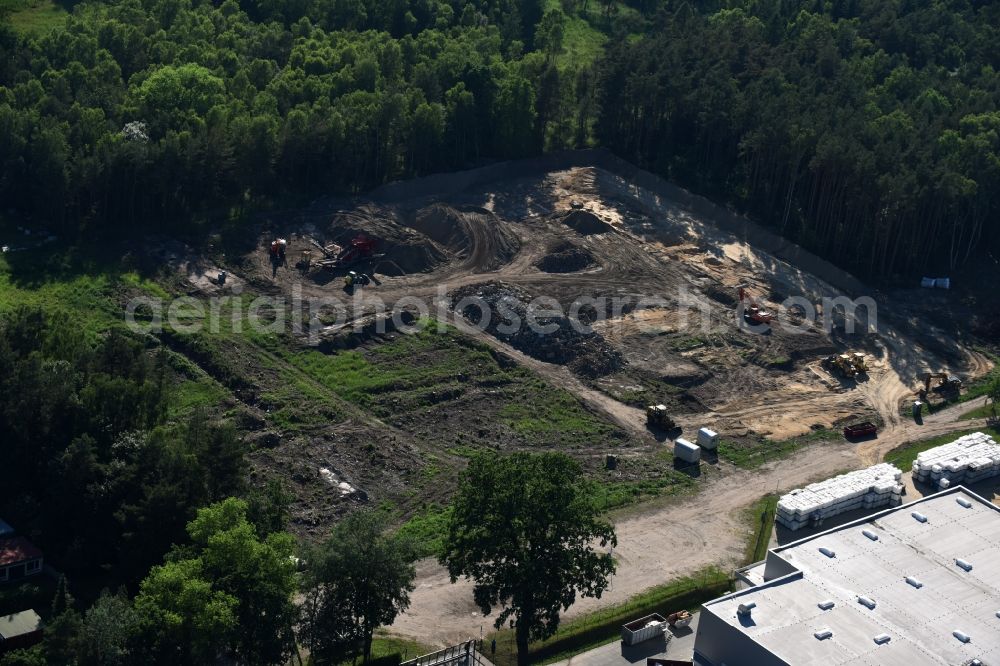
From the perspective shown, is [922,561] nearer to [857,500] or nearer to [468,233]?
[857,500]

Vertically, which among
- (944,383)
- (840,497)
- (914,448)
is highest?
(840,497)

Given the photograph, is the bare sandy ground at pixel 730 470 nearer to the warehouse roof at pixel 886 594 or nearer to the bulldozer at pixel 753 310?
the bulldozer at pixel 753 310

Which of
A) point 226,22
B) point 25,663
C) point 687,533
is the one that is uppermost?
point 226,22

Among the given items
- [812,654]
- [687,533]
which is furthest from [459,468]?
[812,654]

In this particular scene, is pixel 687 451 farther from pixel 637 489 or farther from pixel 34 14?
pixel 34 14

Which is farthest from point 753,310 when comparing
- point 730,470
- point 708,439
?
point 730,470

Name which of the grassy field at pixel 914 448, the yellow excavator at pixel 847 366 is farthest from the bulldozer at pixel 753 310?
the grassy field at pixel 914 448
